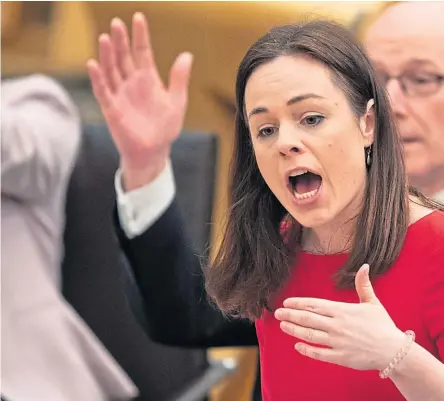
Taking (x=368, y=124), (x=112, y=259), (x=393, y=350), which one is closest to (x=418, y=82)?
(x=368, y=124)

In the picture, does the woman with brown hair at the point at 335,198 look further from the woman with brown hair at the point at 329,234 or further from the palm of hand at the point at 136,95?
the palm of hand at the point at 136,95

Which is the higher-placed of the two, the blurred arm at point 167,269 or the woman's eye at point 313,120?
the woman's eye at point 313,120

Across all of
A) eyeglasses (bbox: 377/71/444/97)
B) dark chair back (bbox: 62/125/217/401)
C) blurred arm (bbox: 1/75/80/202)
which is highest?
eyeglasses (bbox: 377/71/444/97)

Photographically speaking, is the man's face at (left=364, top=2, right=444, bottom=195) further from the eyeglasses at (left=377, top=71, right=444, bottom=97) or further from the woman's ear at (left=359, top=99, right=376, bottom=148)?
the woman's ear at (left=359, top=99, right=376, bottom=148)

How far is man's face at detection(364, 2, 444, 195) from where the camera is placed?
0.51 m

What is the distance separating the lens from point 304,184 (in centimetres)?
37

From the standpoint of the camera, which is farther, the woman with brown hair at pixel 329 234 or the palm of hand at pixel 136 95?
the palm of hand at pixel 136 95

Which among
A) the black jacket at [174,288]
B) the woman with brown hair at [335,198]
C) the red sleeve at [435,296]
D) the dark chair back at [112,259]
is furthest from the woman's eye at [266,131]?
the dark chair back at [112,259]

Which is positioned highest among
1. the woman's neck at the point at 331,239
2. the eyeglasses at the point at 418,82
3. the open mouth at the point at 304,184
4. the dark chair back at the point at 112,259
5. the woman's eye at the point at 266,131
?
the eyeglasses at the point at 418,82

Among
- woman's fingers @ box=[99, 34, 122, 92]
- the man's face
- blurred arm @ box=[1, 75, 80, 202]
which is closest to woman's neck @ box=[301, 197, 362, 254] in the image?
the man's face

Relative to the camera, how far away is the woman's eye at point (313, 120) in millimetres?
360

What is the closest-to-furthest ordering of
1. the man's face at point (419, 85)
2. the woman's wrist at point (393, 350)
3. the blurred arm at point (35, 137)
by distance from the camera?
the woman's wrist at point (393, 350)
the man's face at point (419, 85)
the blurred arm at point (35, 137)

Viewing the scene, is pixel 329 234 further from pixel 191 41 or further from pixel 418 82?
pixel 191 41

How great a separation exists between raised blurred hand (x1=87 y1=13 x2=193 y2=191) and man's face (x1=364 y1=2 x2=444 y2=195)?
17 cm
